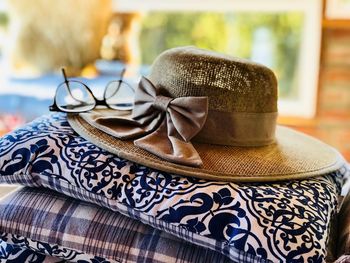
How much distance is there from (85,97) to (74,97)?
3 centimetres

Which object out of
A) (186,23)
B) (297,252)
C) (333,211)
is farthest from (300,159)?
(186,23)

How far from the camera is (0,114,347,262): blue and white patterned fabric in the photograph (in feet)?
1.65

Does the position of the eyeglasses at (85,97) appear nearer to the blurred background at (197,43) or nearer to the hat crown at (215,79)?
the hat crown at (215,79)

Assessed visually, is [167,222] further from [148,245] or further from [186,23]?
[186,23]

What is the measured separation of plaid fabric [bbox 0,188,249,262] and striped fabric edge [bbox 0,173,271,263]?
0.07 ft

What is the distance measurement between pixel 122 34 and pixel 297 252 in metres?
1.96

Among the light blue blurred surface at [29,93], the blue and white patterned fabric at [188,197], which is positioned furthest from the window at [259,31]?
the blue and white patterned fabric at [188,197]

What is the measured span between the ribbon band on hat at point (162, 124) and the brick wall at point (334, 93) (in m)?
1.58

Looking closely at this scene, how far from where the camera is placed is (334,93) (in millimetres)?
2061

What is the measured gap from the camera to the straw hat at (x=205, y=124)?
0.60 metres

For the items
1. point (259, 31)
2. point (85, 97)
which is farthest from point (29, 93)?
point (85, 97)

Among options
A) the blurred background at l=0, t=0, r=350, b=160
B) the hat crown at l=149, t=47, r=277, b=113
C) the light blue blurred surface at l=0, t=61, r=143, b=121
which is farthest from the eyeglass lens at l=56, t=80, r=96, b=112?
the light blue blurred surface at l=0, t=61, r=143, b=121

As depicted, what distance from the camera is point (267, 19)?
2.18 m

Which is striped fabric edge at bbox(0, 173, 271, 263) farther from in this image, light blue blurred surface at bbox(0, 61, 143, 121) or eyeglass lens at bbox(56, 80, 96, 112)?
light blue blurred surface at bbox(0, 61, 143, 121)
